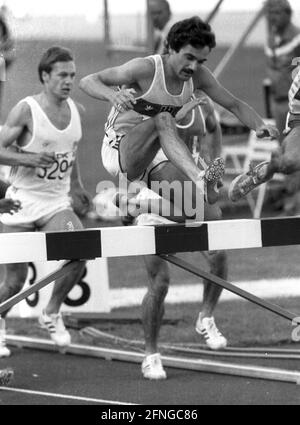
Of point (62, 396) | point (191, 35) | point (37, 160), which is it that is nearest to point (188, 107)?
point (191, 35)

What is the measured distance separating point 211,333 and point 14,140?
176 centimetres

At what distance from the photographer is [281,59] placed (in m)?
11.9

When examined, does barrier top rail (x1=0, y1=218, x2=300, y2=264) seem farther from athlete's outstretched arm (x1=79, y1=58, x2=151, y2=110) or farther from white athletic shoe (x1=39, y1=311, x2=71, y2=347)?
white athletic shoe (x1=39, y1=311, x2=71, y2=347)

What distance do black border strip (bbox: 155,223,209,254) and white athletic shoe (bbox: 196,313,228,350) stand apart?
1.55 metres

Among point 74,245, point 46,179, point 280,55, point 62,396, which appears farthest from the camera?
point 280,55

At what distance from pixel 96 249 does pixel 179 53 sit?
4.27 ft

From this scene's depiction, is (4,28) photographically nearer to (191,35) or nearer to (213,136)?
(191,35)

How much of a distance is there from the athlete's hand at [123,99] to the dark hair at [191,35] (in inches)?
22.2

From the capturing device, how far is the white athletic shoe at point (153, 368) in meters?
7.10

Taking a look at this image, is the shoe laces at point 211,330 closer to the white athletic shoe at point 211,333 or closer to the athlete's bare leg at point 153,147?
the white athletic shoe at point 211,333

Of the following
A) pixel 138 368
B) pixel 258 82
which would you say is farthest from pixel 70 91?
pixel 258 82

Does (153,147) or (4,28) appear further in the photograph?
(4,28)

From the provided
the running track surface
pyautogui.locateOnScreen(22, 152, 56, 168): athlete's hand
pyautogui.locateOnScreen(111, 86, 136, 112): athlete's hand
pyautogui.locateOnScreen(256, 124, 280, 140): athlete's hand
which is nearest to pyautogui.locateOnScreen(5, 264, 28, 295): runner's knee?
the running track surface
